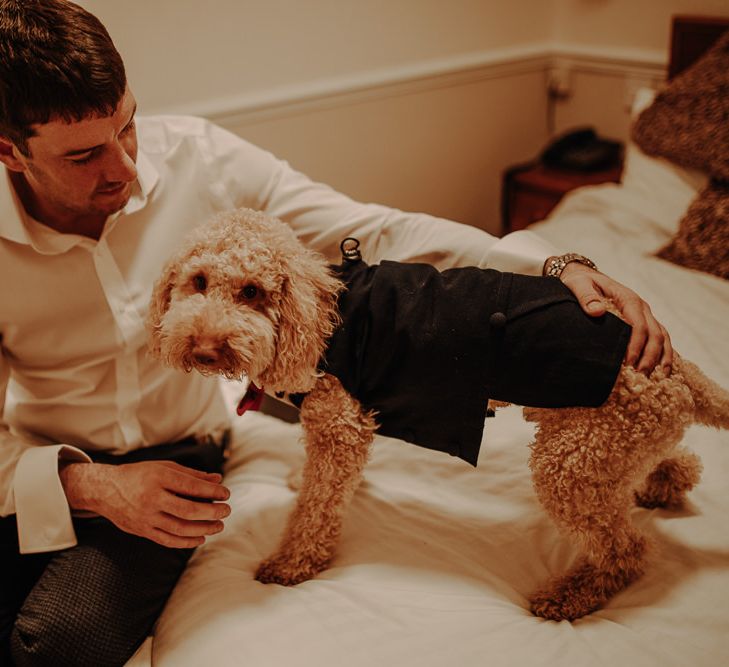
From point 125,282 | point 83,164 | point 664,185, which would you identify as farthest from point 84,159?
point 664,185

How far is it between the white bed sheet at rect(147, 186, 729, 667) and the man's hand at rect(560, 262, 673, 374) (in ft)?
1.30

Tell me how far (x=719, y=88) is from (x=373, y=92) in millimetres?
1159

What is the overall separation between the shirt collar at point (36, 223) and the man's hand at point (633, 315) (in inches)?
33.6

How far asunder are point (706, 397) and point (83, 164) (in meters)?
1.15

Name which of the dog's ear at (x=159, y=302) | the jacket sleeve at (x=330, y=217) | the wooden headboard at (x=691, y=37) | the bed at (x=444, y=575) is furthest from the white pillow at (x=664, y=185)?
the dog's ear at (x=159, y=302)

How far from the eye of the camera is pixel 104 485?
1.24 meters

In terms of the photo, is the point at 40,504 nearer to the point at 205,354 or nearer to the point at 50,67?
the point at 205,354

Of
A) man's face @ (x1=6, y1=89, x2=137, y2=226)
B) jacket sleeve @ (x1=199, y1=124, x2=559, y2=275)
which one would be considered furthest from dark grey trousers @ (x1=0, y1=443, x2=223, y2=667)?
jacket sleeve @ (x1=199, y1=124, x2=559, y2=275)

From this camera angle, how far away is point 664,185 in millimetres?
2150

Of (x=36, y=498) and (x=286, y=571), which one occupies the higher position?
(x=36, y=498)

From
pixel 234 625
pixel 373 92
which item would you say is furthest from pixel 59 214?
pixel 373 92

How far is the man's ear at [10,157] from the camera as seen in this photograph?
118cm

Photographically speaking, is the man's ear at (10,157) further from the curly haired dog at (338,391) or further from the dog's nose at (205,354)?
the dog's nose at (205,354)

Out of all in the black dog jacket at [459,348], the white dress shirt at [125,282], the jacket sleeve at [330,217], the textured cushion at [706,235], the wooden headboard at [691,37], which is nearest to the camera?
the black dog jacket at [459,348]
